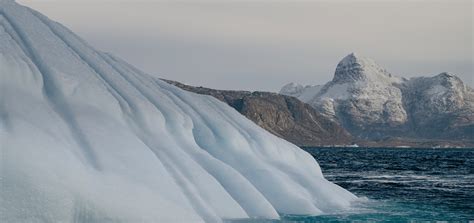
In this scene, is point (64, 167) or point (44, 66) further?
point (44, 66)

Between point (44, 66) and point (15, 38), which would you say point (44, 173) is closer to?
point (44, 66)

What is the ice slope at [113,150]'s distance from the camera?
49.9 feet

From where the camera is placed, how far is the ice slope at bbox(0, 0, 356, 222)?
15203 mm

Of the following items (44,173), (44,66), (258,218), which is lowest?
(258,218)

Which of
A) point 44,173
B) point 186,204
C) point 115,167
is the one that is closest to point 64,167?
point 44,173

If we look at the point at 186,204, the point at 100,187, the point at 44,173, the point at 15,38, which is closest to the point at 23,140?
the point at 44,173

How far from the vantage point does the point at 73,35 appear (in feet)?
83.5

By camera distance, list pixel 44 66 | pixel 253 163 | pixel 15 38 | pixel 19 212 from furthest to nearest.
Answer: pixel 253 163
pixel 15 38
pixel 44 66
pixel 19 212

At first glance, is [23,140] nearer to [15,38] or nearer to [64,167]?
[64,167]

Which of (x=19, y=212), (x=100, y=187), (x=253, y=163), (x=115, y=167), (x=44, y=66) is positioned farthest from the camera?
(x=253, y=163)

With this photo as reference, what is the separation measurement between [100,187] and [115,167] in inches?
45.2

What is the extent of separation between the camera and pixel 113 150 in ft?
56.9

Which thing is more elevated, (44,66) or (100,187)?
(44,66)

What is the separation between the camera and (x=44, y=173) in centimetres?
1504
